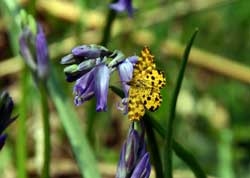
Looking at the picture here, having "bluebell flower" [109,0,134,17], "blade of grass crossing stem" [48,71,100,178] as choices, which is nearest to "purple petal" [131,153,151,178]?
"blade of grass crossing stem" [48,71,100,178]

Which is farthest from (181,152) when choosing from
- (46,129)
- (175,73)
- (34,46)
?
(175,73)

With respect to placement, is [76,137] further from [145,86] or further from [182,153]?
[145,86]

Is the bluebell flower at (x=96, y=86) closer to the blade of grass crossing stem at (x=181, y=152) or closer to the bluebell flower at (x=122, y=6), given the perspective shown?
the blade of grass crossing stem at (x=181, y=152)

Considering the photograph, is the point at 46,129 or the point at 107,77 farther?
the point at 46,129

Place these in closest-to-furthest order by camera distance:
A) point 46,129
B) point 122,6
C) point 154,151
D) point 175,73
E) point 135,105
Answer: point 135,105 → point 154,151 → point 46,129 → point 122,6 → point 175,73

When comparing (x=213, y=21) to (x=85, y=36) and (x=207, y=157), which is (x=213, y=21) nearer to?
(x=85, y=36)

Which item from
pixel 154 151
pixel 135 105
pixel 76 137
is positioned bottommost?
pixel 76 137

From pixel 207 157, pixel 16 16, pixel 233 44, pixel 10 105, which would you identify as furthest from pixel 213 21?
pixel 10 105
